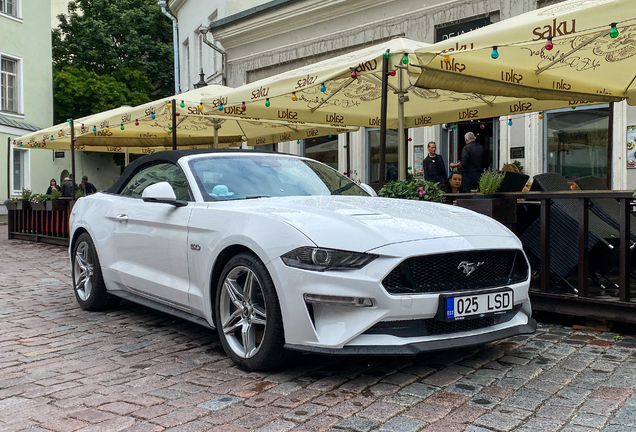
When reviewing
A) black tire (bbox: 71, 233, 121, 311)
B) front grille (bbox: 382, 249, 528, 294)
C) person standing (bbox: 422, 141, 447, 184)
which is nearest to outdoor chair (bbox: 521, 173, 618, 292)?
front grille (bbox: 382, 249, 528, 294)

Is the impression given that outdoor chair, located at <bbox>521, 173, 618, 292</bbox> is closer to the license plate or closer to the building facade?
the license plate

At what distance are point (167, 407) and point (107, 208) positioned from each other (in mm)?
2851

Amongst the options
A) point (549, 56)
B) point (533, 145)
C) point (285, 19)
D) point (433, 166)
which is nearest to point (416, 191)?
point (549, 56)

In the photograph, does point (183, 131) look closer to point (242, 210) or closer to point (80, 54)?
point (242, 210)

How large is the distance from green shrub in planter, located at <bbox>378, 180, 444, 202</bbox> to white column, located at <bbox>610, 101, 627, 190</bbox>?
6446mm

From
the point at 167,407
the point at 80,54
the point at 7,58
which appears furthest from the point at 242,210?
the point at 80,54

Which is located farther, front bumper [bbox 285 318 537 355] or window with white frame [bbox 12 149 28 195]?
window with white frame [bbox 12 149 28 195]

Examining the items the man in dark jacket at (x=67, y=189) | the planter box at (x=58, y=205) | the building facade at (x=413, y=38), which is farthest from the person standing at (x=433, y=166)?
the man in dark jacket at (x=67, y=189)

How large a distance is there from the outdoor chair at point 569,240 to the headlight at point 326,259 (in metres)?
2.52

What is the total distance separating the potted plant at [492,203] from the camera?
545cm

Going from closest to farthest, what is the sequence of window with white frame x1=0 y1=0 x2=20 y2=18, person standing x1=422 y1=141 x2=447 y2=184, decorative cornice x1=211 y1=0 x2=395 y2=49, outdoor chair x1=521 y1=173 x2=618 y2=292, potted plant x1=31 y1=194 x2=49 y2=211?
outdoor chair x1=521 y1=173 x2=618 y2=292
person standing x1=422 y1=141 x2=447 y2=184
potted plant x1=31 y1=194 x2=49 y2=211
decorative cornice x1=211 y1=0 x2=395 y2=49
window with white frame x1=0 y1=0 x2=20 y2=18

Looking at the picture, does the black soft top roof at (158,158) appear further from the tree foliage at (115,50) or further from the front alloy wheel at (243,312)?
the tree foliage at (115,50)

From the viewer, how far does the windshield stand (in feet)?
15.2

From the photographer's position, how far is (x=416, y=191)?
19.5ft
